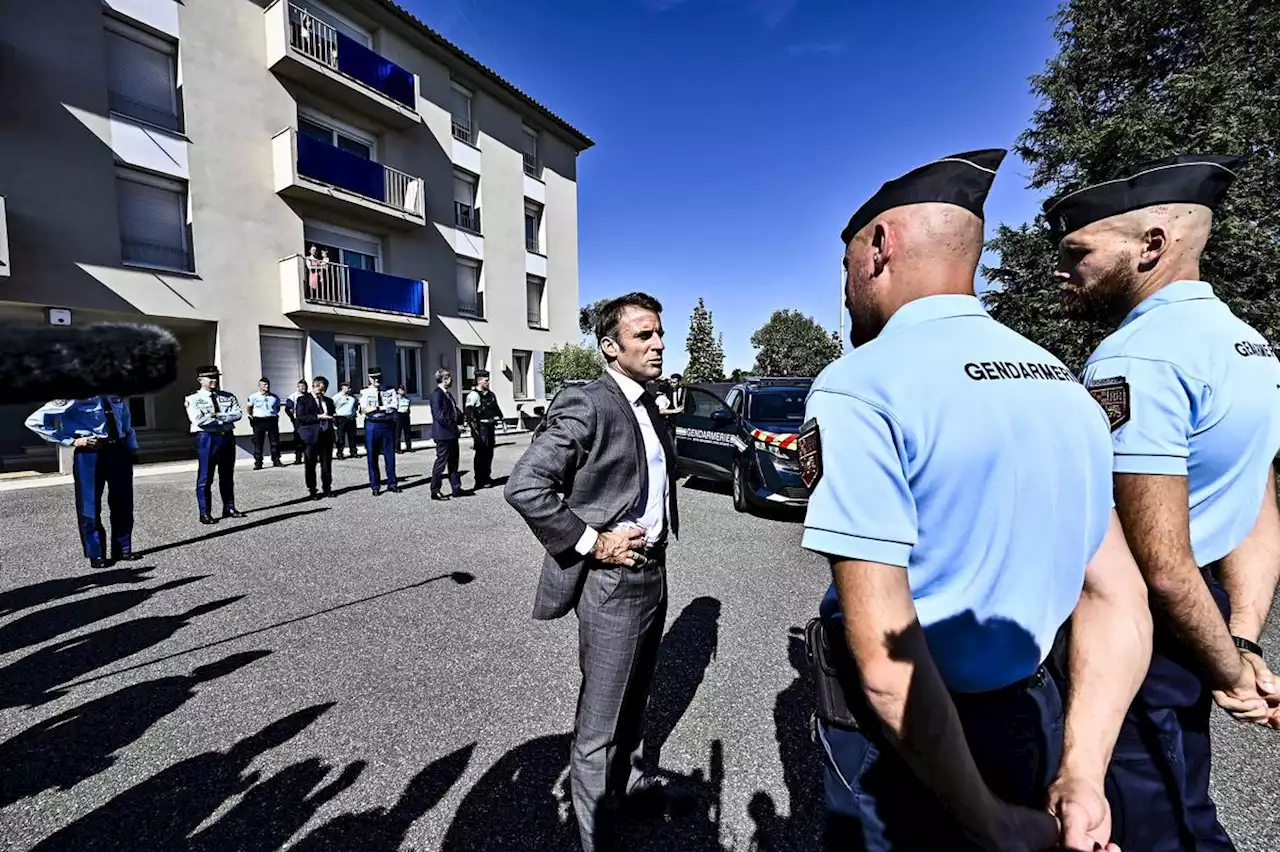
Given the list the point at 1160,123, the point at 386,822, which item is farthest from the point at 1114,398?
the point at 1160,123

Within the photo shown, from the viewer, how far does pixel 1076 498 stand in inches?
41.4

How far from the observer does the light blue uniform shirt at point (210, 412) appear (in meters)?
6.86

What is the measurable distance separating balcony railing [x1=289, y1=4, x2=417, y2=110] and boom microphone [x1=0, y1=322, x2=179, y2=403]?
17.2 meters

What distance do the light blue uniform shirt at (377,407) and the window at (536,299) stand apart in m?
12.2

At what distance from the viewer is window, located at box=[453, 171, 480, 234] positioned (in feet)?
60.7

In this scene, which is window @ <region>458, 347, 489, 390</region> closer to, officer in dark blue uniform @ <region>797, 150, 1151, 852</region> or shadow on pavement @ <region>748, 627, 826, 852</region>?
shadow on pavement @ <region>748, 627, 826, 852</region>

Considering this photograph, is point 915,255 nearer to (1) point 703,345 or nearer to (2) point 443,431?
(2) point 443,431

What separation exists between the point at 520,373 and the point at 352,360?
6489 mm

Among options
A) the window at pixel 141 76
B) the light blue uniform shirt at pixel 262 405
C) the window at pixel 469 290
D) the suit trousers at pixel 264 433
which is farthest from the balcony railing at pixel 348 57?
the suit trousers at pixel 264 433

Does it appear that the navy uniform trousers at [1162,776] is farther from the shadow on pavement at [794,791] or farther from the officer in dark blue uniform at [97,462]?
the officer in dark blue uniform at [97,462]

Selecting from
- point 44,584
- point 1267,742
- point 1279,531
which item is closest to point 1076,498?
point 1279,531

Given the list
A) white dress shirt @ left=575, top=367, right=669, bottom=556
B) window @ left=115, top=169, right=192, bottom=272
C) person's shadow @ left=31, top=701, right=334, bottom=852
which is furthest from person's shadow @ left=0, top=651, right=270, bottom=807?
window @ left=115, top=169, right=192, bottom=272

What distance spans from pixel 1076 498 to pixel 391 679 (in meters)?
3.43

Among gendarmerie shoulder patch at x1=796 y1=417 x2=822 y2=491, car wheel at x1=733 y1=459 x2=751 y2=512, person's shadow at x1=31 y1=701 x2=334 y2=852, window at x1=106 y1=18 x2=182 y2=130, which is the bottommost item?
person's shadow at x1=31 y1=701 x2=334 y2=852
